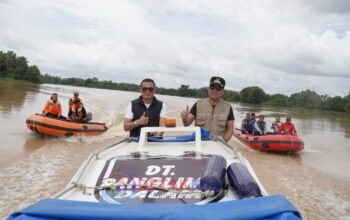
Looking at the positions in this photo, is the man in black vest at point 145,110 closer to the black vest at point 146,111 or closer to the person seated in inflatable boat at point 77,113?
the black vest at point 146,111

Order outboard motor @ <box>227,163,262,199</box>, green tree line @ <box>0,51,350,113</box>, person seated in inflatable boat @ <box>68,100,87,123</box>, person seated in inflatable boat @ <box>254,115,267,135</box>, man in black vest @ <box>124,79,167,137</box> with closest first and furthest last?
outboard motor @ <box>227,163,262,199</box>, man in black vest @ <box>124,79,167,137</box>, person seated in inflatable boat @ <box>68,100,87,123</box>, person seated in inflatable boat @ <box>254,115,267,135</box>, green tree line @ <box>0,51,350,113</box>

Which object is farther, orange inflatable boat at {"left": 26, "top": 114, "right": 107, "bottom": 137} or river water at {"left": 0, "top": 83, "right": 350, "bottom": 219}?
orange inflatable boat at {"left": 26, "top": 114, "right": 107, "bottom": 137}

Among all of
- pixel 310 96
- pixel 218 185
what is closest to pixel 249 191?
pixel 218 185

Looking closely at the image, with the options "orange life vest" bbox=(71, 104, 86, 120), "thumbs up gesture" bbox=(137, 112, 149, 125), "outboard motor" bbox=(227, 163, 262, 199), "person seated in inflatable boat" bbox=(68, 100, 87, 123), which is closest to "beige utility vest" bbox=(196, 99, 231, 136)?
"thumbs up gesture" bbox=(137, 112, 149, 125)

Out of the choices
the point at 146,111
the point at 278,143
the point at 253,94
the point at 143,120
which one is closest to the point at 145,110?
the point at 146,111

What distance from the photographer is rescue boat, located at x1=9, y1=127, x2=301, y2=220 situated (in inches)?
56.3

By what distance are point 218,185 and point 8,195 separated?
10.3 feet

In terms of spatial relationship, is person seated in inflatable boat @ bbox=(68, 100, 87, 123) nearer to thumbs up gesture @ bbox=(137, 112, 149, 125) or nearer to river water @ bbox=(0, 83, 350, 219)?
river water @ bbox=(0, 83, 350, 219)

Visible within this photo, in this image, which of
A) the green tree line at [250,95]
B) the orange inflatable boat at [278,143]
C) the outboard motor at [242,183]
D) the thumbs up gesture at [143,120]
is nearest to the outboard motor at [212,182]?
the outboard motor at [242,183]

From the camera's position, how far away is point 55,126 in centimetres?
867

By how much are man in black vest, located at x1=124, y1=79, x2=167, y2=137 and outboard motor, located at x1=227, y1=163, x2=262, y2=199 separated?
1498mm

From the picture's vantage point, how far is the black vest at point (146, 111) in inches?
146

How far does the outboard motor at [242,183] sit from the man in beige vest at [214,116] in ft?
4.99

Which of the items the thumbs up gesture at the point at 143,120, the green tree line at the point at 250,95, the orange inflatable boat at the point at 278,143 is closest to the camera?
the thumbs up gesture at the point at 143,120
